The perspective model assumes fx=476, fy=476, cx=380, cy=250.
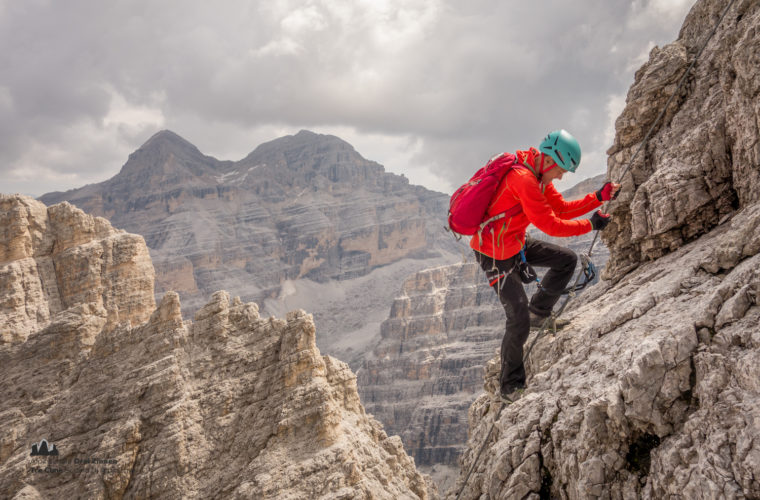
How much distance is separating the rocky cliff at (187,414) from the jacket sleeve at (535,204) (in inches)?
576

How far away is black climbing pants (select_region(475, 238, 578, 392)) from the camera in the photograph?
6.93 m

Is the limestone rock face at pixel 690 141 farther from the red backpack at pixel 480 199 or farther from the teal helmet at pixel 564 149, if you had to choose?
the red backpack at pixel 480 199

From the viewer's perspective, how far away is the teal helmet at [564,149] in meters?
6.26

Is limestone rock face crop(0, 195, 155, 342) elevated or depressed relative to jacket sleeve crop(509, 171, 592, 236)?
elevated

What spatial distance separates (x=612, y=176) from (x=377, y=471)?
50.9 ft

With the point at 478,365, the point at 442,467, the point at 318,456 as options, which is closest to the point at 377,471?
the point at 318,456

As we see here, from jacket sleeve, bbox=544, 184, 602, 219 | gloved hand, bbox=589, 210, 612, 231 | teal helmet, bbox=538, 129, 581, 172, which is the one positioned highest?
teal helmet, bbox=538, 129, 581, 172

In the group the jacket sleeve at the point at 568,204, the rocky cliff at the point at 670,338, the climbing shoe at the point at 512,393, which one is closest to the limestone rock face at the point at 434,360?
the climbing shoe at the point at 512,393

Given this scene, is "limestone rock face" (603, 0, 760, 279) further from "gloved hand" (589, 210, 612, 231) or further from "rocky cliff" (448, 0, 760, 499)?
"gloved hand" (589, 210, 612, 231)

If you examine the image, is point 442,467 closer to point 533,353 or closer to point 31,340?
point 31,340

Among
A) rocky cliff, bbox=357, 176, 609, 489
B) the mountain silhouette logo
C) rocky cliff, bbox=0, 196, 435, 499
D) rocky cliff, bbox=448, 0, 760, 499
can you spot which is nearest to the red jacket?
rocky cliff, bbox=448, 0, 760, 499

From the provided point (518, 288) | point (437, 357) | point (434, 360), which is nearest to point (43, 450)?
point (518, 288)

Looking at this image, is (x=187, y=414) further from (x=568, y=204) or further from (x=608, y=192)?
(x=608, y=192)

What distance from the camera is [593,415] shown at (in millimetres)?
4422
